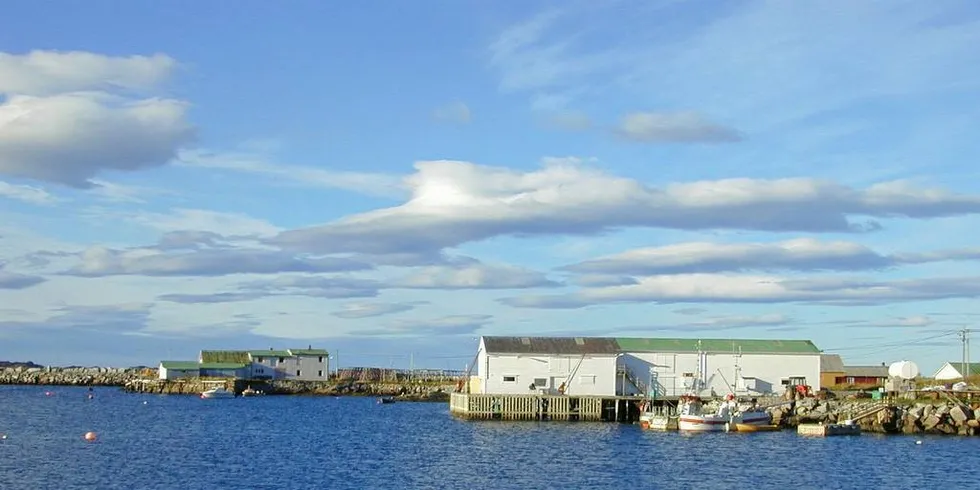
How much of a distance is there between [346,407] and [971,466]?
3325 inches

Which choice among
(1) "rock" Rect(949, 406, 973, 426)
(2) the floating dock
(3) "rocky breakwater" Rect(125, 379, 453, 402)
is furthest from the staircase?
(3) "rocky breakwater" Rect(125, 379, 453, 402)

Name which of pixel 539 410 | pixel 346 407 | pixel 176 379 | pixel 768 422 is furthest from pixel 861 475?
pixel 176 379

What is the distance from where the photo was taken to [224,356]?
182 metres

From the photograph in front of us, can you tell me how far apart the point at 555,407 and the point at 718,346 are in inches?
682

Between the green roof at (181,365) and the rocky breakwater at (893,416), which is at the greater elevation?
the green roof at (181,365)

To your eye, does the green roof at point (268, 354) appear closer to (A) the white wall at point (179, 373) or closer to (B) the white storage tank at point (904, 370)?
(A) the white wall at point (179, 373)

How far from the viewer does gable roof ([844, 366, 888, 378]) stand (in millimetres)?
147775

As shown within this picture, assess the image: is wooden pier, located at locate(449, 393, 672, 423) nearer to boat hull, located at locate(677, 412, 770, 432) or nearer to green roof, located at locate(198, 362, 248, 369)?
boat hull, located at locate(677, 412, 770, 432)

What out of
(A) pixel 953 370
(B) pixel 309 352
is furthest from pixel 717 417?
(B) pixel 309 352

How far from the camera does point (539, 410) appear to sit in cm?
9594

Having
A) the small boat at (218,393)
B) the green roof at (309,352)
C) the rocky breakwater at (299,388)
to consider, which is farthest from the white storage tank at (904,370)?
the green roof at (309,352)

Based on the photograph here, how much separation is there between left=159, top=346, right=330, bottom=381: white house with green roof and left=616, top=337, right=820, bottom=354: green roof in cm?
8674

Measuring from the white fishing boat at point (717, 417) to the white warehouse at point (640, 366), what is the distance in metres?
9.14

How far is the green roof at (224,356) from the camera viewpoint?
18100 cm
